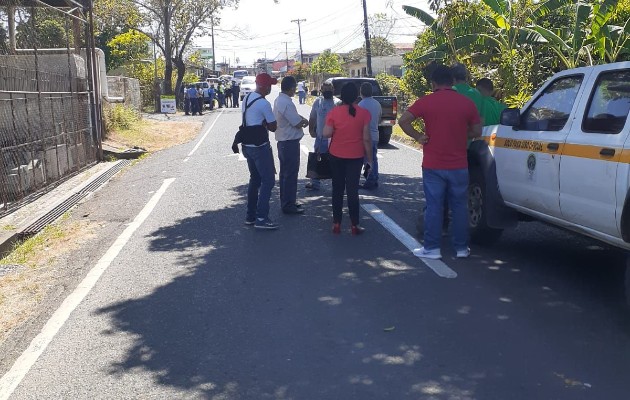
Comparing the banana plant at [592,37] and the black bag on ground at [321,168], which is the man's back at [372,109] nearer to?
the black bag on ground at [321,168]

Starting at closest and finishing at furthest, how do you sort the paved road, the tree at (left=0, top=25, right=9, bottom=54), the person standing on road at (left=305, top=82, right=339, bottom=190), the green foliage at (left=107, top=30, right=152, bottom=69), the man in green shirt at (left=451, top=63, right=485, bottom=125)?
1. the paved road
2. the man in green shirt at (left=451, top=63, right=485, bottom=125)
3. the person standing on road at (left=305, top=82, right=339, bottom=190)
4. the tree at (left=0, top=25, right=9, bottom=54)
5. the green foliage at (left=107, top=30, right=152, bottom=69)

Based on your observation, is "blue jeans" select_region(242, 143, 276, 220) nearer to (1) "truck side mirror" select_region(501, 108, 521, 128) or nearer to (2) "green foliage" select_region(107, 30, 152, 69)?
(1) "truck side mirror" select_region(501, 108, 521, 128)

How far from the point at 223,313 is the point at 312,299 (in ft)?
2.57

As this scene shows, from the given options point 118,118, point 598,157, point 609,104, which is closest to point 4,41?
point 118,118

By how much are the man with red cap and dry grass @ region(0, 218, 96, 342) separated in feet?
7.50

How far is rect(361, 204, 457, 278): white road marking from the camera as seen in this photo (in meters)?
6.97

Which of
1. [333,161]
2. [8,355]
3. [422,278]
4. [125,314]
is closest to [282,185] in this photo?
[333,161]

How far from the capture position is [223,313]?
232 inches

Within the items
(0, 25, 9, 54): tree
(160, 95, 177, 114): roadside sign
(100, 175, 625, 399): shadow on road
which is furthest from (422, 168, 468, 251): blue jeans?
(160, 95, 177, 114): roadside sign

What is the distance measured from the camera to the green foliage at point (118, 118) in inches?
931

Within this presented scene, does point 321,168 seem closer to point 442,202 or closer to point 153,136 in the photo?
point 442,202

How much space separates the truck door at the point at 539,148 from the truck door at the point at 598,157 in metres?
0.18

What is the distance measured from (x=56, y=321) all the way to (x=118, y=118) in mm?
19894

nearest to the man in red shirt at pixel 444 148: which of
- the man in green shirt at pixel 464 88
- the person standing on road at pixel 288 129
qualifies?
the man in green shirt at pixel 464 88
